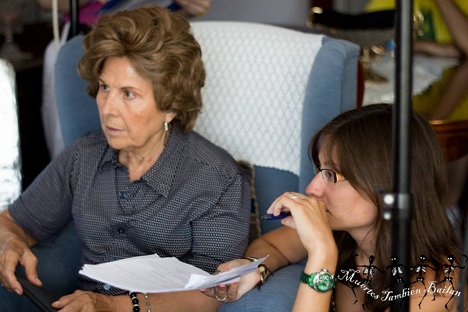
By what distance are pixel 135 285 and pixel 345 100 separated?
2.69 feet

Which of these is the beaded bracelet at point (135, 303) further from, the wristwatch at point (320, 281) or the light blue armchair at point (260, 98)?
the wristwatch at point (320, 281)

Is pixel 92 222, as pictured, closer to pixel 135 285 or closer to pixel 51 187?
pixel 51 187

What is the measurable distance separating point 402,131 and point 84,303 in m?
0.90

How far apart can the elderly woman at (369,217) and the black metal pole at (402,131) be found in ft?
1.02

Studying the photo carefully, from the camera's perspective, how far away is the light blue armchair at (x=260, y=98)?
2289mm

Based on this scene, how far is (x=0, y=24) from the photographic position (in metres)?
3.88

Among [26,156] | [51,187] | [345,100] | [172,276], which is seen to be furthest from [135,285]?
[26,156]

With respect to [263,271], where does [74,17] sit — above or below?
above

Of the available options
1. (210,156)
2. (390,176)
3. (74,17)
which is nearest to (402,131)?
(390,176)

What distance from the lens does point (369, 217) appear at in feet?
6.00

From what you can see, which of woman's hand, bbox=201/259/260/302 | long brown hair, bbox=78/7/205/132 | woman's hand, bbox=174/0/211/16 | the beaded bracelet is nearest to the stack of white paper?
woman's hand, bbox=201/259/260/302

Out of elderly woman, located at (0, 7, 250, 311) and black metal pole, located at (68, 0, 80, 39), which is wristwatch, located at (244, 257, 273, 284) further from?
black metal pole, located at (68, 0, 80, 39)

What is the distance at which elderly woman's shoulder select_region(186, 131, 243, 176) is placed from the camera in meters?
2.21

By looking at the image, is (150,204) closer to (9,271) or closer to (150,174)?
(150,174)
